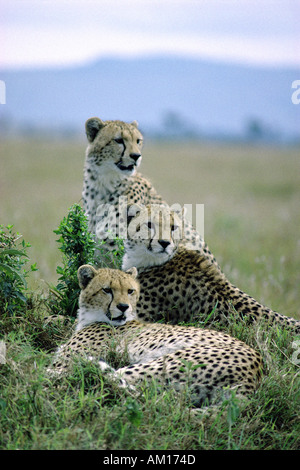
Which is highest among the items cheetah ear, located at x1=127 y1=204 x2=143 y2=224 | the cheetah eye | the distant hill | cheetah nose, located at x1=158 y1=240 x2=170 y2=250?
the distant hill

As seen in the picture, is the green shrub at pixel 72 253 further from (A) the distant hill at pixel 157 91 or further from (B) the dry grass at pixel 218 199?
(A) the distant hill at pixel 157 91

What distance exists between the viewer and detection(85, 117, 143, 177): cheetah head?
15.7ft

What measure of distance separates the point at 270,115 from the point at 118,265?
14797cm

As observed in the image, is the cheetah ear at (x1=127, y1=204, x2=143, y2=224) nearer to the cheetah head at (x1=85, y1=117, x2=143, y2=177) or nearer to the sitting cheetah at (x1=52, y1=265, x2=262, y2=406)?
the sitting cheetah at (x1=52, y1=265, x2=262, y2=406)

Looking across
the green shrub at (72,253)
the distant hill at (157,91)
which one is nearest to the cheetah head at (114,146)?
the green shrub at (72,253)

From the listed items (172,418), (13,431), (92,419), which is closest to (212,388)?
(172,418)

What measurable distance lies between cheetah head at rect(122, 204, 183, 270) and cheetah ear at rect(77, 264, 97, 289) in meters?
0.61

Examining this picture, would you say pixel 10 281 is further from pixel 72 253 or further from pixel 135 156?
pixel 135 156

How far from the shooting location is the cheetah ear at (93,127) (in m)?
4.89

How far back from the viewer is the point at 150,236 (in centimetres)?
386

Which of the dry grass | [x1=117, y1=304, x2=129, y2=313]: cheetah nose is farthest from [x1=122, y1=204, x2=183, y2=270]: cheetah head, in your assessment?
the dry grass

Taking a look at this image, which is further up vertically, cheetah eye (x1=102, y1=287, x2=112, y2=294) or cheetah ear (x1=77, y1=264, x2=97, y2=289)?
cheetah ear (x1=77, y1=264, x2=97, y2=289)

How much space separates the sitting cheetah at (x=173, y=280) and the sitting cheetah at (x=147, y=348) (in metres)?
0.35
